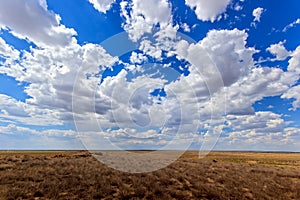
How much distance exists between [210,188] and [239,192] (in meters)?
2.16

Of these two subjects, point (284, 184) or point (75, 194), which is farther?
point (284, 184)

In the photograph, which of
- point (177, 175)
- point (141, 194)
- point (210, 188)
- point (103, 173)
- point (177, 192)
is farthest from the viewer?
point (177, 175)

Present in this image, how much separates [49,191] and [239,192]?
12905mm

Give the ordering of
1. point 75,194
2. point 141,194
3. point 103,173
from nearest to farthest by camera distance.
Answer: point 75,194, point 141,194, point 103,173

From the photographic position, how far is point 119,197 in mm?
13992

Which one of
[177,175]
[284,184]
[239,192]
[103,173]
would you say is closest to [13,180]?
[103,173]

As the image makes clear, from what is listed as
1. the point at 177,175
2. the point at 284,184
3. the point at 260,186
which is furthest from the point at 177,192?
the point at 284,184

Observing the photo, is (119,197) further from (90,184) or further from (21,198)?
(21,198)

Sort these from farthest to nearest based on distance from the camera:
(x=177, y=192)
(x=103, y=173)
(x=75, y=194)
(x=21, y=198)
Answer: (x=103, y=173)
(x=177, y=192)
(x=75, y=194)
(x=21, y=198)

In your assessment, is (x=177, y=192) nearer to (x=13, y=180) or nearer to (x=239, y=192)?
(x=239, y=192)

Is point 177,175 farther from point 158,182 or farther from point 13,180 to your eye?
point 13,180

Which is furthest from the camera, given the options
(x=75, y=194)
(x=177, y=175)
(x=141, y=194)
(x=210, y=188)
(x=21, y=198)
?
(x=177, y=175)

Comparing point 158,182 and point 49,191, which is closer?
point 49,191

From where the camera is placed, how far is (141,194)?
48.6 ft
